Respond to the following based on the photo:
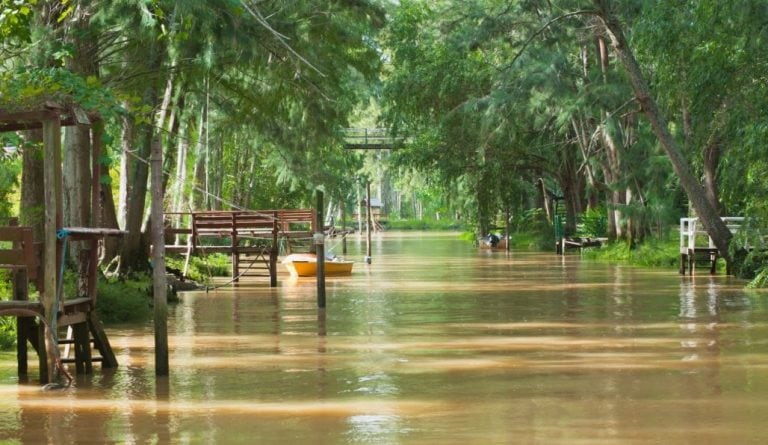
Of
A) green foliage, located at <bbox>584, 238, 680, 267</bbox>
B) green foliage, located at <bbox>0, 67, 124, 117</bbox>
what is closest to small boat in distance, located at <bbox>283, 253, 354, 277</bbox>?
green foliage, located at <bbox>584, 238, 680, 267</bbox>

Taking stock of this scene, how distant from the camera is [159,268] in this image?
12656mm

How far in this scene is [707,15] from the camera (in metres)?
22.9

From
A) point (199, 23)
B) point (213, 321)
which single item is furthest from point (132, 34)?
point (213, 321)

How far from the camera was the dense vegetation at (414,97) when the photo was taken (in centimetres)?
1750

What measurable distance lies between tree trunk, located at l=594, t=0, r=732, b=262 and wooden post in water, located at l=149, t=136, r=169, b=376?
619 inches

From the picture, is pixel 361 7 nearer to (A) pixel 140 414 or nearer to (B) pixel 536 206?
(A) pixel 140 414

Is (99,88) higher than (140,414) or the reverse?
higher

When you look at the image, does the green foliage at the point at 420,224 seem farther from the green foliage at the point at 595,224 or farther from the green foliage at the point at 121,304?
the green foliage at the point at 121,304

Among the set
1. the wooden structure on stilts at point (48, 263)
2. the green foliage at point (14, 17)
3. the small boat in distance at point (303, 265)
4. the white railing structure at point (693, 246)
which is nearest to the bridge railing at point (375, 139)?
the small boat in distance at point (303, 265)

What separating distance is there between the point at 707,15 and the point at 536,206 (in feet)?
→ 144

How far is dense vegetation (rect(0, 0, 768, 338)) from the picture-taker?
1750cm

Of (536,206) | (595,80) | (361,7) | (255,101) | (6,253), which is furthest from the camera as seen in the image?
(536,206)

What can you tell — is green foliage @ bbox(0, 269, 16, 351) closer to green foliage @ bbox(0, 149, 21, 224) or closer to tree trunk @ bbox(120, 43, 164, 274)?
green foliage @ bbox(0, 149, 21, 224)

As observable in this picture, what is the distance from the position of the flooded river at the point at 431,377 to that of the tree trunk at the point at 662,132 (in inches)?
178
